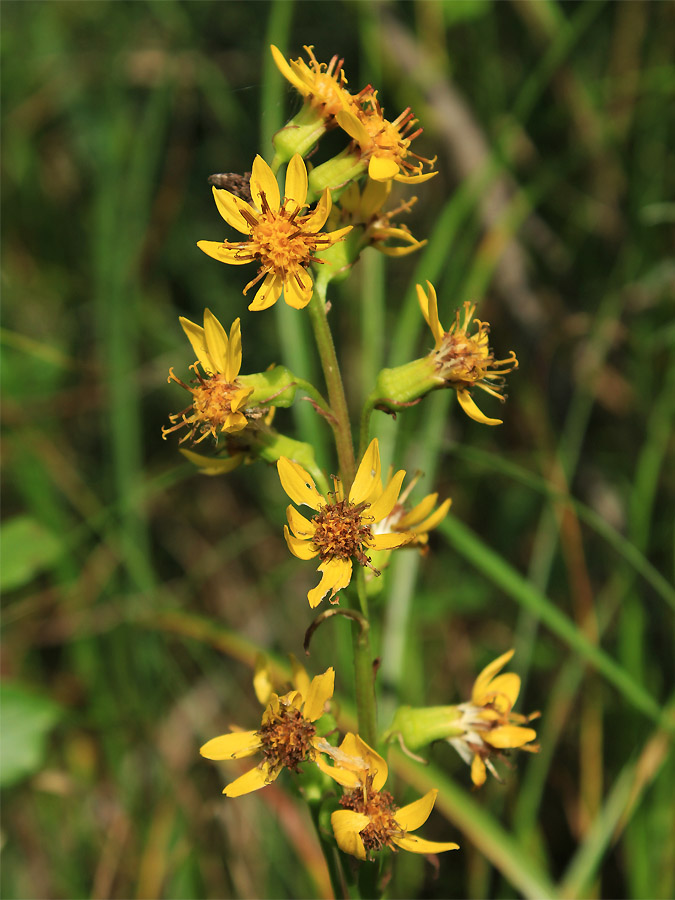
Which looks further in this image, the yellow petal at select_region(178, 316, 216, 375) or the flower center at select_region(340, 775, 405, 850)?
the yellow petal at select_region(178, 316, 216, 375)

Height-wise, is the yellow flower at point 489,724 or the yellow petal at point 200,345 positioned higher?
the yellow petal at point 200,345

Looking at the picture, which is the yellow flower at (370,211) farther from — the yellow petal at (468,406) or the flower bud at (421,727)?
the flower bud at (421,727)

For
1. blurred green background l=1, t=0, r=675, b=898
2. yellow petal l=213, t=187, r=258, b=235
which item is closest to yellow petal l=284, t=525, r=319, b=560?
yellow petal l=213, t=187, r=258, b=235

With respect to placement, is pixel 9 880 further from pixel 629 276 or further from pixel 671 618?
pixel 629 276

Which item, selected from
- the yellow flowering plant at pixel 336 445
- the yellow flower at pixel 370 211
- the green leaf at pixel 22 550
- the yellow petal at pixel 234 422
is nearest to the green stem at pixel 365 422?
the yellow flowering plant at pixel 336 445

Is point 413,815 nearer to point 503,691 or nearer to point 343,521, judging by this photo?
point 503,691

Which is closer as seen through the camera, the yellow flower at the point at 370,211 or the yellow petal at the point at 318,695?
the yellow petal at the point at 318,695

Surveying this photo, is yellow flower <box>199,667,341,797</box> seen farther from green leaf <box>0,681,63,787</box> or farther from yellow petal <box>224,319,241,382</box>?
green leaf <box>0,681,63,787</box>
